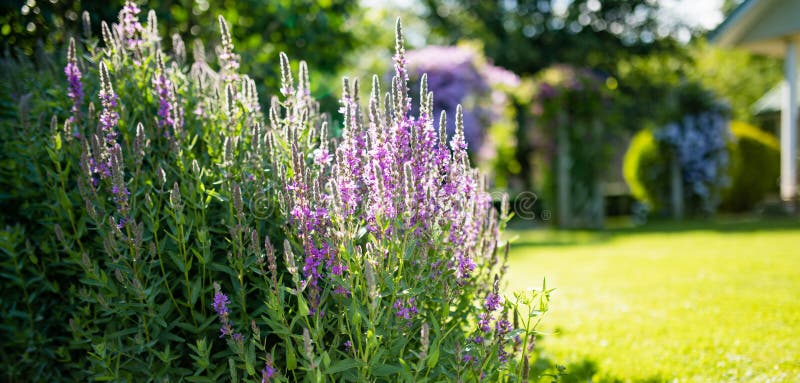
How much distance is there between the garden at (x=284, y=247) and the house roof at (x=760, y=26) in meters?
4.72

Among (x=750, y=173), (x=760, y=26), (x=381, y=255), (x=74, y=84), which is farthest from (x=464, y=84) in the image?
(x=750, y=173)

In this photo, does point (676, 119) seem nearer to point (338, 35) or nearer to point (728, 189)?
point (728, 189)

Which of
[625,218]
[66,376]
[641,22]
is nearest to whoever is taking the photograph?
[66,376]

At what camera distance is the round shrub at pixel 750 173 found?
14977mm

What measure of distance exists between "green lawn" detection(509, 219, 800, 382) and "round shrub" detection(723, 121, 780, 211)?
5918 mm

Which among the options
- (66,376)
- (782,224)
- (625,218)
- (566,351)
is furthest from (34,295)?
(625,218)

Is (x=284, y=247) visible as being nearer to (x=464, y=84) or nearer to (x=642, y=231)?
(x=464, y=84)

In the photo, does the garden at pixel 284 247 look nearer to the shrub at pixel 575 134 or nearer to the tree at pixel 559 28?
the shrub at pixel 575 134

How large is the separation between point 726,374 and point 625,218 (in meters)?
14.8

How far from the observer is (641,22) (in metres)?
23.0

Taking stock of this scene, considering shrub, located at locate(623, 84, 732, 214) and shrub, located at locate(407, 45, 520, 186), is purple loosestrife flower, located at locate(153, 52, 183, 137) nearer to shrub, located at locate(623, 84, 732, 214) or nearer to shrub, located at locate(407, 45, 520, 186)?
shrub, located at locate(407, 45, 520, 186)

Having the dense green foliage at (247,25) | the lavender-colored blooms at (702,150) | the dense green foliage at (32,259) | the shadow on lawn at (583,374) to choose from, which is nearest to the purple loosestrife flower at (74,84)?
the dense green foliage at (32,259)

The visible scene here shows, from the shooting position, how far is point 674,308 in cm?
518

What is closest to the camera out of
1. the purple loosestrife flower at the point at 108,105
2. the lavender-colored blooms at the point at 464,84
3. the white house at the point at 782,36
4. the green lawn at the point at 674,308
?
the purple loosestrife flower at the point at 108,105
